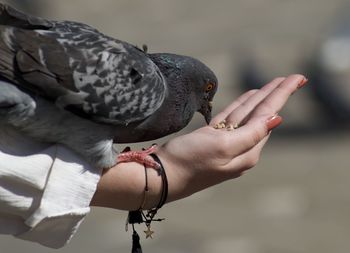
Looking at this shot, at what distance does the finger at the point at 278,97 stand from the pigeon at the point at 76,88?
0.42 metres

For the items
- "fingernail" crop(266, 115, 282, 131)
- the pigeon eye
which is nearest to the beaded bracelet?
"fingernail" crop(266, 115, 282, 131)

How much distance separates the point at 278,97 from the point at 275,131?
818 cm

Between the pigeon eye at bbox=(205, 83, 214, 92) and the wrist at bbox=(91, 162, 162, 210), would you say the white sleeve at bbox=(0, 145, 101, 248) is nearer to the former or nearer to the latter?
the wrist at bbox=(91, 162, 162, 210)

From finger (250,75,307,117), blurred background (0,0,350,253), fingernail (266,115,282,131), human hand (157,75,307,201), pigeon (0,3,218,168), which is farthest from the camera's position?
blurred background (0,0,350,253)

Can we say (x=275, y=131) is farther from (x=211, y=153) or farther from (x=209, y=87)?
(x=211, y=153)

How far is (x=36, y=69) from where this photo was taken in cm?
414

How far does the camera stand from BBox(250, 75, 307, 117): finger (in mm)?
4555

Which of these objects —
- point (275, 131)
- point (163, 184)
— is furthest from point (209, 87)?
point (275, 131)

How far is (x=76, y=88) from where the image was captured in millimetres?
4234

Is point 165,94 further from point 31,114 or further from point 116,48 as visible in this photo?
point 31,114

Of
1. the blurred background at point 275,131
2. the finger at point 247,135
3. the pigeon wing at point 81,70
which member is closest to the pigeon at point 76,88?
the pigeon wing at point 81,70

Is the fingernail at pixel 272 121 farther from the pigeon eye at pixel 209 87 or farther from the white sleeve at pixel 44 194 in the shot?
the white sleeve at pixel 44 194

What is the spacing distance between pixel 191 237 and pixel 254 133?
5211mm

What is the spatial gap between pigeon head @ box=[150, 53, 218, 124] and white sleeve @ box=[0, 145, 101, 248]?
34.3 inches
